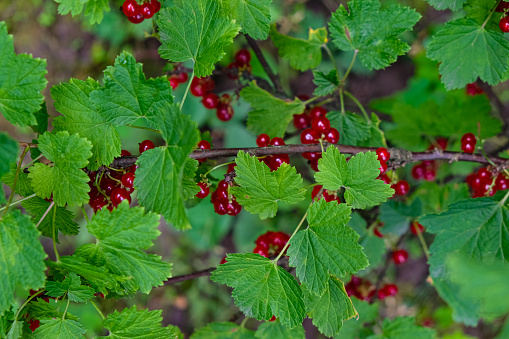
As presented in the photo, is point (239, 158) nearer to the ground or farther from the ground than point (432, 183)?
farther from the ground

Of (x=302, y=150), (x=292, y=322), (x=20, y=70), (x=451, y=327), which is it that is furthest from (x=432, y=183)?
(x=20, y=70)

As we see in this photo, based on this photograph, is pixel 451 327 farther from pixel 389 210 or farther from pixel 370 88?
pixel 370 88

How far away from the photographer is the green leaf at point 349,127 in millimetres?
1588

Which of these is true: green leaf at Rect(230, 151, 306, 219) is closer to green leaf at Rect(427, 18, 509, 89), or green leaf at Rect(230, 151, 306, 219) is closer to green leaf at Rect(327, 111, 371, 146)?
green leaf at Rect(327, 111, 371, 146)

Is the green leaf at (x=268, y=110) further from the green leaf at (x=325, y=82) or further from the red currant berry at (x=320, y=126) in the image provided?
the red currant berry at (x=320, y=126)

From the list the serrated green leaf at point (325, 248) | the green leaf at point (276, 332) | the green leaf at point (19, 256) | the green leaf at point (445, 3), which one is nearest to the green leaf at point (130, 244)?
the green leaf at point (19, 256)

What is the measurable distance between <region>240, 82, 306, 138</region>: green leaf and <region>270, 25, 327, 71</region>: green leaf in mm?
193

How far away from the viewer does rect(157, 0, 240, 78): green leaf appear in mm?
1196

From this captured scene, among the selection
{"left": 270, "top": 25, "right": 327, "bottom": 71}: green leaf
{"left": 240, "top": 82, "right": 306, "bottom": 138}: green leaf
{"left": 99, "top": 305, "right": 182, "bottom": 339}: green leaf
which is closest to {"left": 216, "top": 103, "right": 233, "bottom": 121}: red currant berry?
{"left": 240, "top": 82, "right": 306, "bottom": 138}: green leaf

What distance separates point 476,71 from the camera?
1384mm

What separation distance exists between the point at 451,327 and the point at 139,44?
3601 mm

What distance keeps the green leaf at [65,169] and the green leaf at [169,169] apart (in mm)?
183

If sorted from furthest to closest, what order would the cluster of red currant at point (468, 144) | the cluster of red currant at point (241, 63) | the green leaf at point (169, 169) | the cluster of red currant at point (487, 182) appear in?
the cluster of red currant at point (241, 63) < the cluster of red currant at point (468, 144) < the cluster of red currant at point (487, 182) < the green leaf at point (169, 169)

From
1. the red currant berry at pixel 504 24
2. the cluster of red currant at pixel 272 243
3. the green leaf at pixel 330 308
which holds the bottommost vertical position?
the green leaf at pixel 330 308
